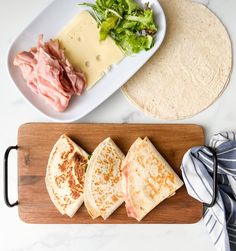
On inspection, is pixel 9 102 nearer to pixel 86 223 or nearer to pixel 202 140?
pixel 86 223

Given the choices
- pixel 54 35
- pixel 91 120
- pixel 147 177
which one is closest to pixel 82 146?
pixel 91 120

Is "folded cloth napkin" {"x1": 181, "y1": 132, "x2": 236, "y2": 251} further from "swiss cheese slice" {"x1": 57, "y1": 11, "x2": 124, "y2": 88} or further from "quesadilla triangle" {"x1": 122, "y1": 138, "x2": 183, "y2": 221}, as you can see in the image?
"swiss cheese slice" {"x1": 57, "y1": 11, "x2": 124, "y2": 88}

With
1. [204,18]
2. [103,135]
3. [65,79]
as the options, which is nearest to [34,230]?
[103,135]

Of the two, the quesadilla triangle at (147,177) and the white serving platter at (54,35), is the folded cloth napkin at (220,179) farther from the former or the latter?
the white serving platter at (54,35)

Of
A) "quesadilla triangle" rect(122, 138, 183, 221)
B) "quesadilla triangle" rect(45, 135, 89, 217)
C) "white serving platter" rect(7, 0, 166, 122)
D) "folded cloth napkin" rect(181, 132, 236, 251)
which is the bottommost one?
"folded cloth napkin" rect(181, 132, 236, 251)

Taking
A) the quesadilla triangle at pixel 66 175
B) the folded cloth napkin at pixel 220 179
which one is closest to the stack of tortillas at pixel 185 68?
the folded cloth napkin at pixel 220 179

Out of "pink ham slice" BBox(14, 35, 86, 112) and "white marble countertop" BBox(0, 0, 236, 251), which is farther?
"white marble countertop" BBox(0, 0, 236, 251)

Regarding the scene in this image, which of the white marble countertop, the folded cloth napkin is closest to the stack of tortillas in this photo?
the white marble countertop

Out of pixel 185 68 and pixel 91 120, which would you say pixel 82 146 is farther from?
pixel 185 68
